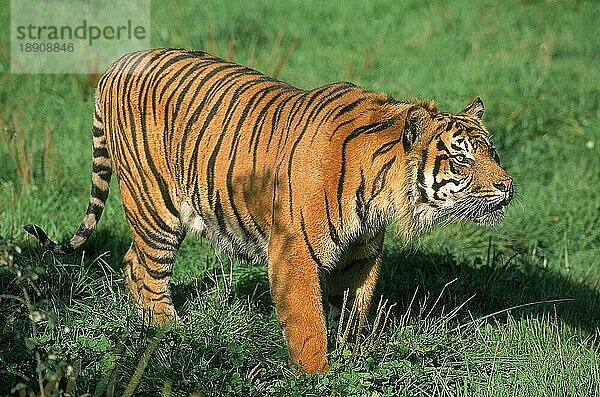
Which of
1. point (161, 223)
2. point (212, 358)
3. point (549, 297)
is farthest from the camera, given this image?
point (549, 297)

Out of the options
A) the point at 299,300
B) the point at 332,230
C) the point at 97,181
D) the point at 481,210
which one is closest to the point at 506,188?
the point at 481,210

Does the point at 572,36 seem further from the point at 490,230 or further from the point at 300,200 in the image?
the point at 300,200

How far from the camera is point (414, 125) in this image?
3.87 metres

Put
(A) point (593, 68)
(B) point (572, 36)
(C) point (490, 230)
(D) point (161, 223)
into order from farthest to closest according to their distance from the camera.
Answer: (B) point (572, 36)
(A) point (593, 68)
(C) point (490, 230)
(D) point (161, 223)

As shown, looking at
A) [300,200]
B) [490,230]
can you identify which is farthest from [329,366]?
[490,230]

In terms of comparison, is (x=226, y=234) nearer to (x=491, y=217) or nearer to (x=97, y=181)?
(x=97, y=181)

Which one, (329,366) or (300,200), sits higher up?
(300,200)

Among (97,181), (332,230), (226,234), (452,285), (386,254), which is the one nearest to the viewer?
(332,230)

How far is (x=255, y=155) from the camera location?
4.35 m

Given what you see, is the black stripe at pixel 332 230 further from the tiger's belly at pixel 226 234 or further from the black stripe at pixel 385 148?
the tiger's belly at pixel 226 234

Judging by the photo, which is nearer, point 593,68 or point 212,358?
point 212,358

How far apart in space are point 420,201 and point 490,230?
2.47 meters

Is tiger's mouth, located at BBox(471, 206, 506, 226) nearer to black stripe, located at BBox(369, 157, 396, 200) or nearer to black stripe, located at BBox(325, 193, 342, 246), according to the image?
black stripe, located at BBox(369, 157, 396, 200)

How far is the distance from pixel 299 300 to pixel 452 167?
791 mm
